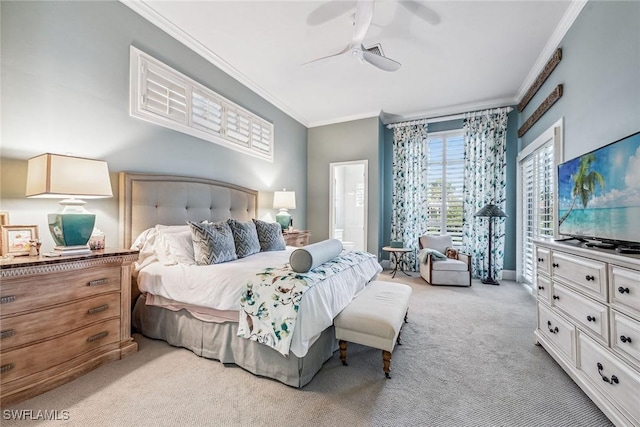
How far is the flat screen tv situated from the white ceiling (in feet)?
5.74

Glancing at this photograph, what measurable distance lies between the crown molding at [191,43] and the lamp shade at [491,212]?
3991 mm

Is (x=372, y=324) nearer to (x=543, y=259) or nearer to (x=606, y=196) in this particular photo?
(x=543, y=259)

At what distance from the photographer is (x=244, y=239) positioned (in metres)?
2.78

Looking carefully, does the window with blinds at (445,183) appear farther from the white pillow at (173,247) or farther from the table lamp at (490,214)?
the white pillow at (173,247)

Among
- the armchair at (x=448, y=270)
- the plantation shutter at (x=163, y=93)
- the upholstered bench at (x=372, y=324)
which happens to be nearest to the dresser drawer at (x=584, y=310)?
the upholstered bench at (x=372, y=324)

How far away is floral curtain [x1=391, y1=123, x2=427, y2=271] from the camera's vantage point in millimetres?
5285

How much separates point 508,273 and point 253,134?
5071 mm

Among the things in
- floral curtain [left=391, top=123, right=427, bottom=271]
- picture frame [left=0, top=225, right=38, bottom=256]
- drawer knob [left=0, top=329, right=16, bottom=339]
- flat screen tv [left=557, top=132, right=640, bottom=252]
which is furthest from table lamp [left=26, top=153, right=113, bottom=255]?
floral curtain [left=391, top=123, right=427, bottom=271]

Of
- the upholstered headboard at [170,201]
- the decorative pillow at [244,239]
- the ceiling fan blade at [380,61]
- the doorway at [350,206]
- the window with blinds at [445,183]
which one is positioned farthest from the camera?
the doorway at [350,206]

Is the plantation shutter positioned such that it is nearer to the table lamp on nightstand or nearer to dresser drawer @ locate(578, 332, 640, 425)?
the table lamp on nightstand

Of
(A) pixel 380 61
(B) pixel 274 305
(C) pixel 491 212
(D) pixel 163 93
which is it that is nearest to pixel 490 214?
(C) pixel 491 212

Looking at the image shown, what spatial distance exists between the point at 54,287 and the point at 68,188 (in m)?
0.65

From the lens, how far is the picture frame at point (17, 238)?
168 centimetres

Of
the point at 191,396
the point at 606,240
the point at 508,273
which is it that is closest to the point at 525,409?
the point at 606,240
